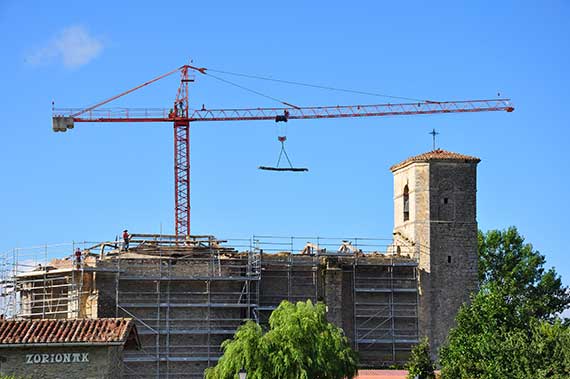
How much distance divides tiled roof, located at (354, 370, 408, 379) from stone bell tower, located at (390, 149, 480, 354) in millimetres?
3933

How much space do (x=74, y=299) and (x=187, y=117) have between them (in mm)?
21580

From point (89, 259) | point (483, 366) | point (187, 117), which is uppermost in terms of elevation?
point (187, 117)

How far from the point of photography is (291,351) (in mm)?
42219

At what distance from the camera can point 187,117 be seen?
70250 mm

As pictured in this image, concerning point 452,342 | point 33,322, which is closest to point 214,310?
point 452,342

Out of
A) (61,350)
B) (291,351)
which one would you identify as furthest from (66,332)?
(291,351)

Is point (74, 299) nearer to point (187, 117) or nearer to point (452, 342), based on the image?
point (452, 342)

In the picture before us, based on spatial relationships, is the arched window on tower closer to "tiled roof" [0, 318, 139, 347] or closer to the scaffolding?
the scaffolding

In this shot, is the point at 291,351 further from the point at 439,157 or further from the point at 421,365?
the point at 439,157

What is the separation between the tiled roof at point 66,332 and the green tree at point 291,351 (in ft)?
18.8

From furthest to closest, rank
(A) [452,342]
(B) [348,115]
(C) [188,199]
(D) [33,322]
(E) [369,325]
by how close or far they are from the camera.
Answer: (B) [348,115] → (C) [188,199] → (E) [369,325] → (A) [452,342] → (D) [33,322]

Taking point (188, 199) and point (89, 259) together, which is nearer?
point (89, 259)

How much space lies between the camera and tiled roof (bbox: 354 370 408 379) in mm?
48781

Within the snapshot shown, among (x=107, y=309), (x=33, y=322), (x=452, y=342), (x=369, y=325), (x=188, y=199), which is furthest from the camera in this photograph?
(x=188, y=199)
